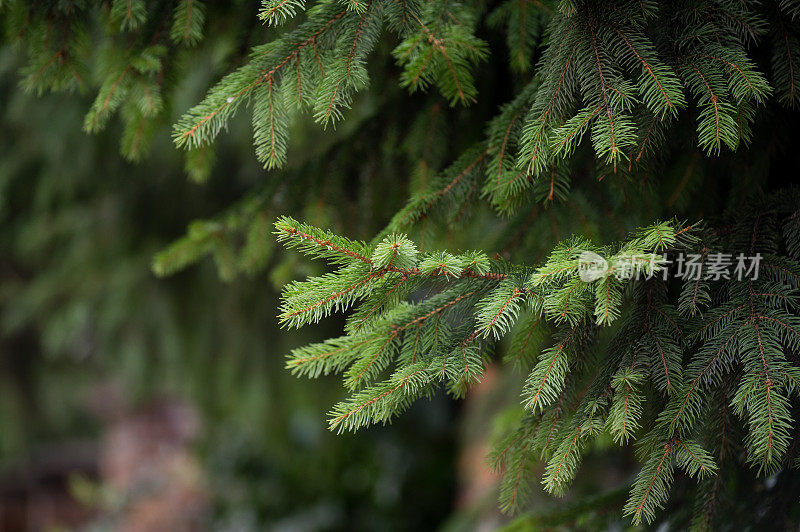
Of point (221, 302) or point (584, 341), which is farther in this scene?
point (221, 302)

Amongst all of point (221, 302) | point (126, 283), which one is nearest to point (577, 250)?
point (221, 302)

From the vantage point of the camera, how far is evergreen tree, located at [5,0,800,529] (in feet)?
3.07

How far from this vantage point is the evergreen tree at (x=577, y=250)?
94 centimetres

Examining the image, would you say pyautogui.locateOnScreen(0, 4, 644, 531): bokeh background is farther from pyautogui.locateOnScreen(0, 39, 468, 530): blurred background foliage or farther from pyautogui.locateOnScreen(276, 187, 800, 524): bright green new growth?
pyautogui.locateOnScreen(276, 187, 800, 524): bright green new growth

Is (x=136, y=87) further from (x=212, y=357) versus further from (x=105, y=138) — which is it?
(x=212, y=357)

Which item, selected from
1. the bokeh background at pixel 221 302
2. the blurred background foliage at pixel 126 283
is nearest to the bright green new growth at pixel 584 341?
the bokeh background at pixel 221 302

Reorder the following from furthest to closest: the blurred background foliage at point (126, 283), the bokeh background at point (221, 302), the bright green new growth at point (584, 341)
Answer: the blurred background foliage at point (126, 283), the bokeh background at point (221, 302), the bright green new growth at point (584, 341)

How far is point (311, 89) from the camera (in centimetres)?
111

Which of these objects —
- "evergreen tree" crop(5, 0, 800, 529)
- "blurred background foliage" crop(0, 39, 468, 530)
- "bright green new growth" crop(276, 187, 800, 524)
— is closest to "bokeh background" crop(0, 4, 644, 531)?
"blurred background foliage" crop(0, 39, 468, 530)

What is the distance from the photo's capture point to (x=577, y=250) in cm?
95

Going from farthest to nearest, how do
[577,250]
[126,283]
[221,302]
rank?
[221,302]
[126,283]
[577,250]

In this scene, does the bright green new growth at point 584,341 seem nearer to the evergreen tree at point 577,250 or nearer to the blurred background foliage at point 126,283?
the evergreen tree at point 577,250

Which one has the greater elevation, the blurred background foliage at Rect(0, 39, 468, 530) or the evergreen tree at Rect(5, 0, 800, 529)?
the evergreen tree at Rect(5, 0, 800, 529)

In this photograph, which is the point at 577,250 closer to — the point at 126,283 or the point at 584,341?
the point at 584,341
